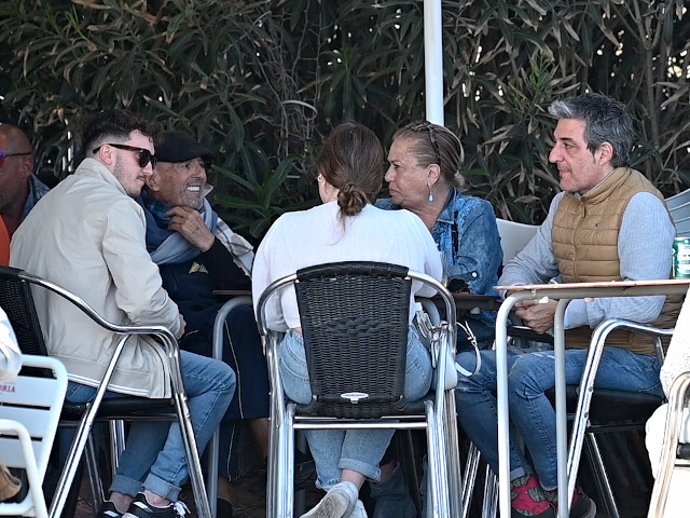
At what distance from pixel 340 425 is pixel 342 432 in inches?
10.4

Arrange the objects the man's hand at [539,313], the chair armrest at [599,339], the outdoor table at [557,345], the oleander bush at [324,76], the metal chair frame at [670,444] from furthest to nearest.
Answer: the oleander bush at [324,76]
the man's hand at [539,313]
the chair armrest at [599,339]
the outdoor table at [557,345]
the metal chair frame at [670,444]

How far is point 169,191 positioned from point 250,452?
42.7 inches

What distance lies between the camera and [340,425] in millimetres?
3809

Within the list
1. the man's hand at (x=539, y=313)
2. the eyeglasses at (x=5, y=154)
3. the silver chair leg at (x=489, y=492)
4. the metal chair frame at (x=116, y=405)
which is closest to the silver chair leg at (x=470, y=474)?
the silver chair leg at (x=489, y=492)

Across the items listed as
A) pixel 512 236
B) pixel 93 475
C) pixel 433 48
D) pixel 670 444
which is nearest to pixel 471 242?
pixel 512 236

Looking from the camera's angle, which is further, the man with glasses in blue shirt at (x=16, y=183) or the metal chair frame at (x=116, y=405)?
the man with glasses in blue shirt at (x=16, y=183)

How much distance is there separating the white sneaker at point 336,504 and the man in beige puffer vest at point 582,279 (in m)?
0.61

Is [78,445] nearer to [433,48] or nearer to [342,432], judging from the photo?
[342,432]

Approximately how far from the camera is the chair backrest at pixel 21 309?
375 cm

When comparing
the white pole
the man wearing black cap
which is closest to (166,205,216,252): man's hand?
the man wearing black cap

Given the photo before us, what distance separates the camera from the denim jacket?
468 centimetres

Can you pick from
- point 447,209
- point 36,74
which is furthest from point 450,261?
point 36,74

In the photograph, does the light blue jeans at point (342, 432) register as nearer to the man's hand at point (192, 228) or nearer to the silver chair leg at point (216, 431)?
the silver chair leg at point (216, 431)

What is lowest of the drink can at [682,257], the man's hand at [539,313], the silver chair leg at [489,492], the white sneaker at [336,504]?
the silver chair leg at [489,492]
